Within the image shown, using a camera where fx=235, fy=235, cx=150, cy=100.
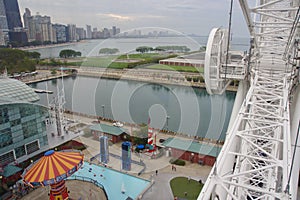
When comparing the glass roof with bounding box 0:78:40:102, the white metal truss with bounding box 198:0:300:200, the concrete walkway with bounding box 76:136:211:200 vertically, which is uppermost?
the white metal truss with bounding box 198:0:300:200

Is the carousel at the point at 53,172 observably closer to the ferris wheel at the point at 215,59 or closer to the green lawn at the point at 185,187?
the green lawn at the point at 185,187

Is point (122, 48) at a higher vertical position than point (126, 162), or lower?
higher

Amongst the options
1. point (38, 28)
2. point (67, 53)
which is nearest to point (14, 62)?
point (67, 53)

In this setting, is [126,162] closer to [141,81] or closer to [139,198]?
[139,198]

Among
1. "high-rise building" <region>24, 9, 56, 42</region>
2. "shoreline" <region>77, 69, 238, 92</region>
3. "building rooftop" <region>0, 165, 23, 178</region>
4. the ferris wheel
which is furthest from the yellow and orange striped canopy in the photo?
"high-rise building" <region>24, 9, 56, 42</region>

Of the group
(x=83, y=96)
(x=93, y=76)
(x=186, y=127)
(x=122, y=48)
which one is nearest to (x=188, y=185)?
(x=186, y=127)

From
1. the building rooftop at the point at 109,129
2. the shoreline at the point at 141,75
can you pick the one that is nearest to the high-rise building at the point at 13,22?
the shoreline at the point at 141,75

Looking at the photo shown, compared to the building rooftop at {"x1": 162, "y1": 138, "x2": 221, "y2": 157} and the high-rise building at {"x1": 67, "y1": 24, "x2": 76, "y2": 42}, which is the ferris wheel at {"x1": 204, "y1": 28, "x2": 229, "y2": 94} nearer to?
the building rooftop at {"x1": 162, "y1": 138, "x2": 221, "y2": 157}
